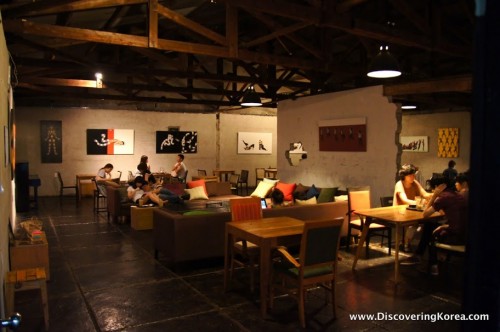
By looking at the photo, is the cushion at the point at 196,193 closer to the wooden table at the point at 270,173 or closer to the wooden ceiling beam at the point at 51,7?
the wooden ceiling beam at the point at 51,7

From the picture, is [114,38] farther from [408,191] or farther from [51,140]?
[51,140]

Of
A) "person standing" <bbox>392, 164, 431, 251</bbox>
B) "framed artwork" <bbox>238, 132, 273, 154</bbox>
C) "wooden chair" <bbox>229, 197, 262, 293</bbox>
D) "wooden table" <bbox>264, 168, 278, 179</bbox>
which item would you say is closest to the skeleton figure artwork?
"framed artwork" <bbox>238, 132, 273, 154</bbox>

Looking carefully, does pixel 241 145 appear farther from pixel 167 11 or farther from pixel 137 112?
pixel 167 11

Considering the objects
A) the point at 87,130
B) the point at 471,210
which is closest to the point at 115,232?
the point at 87,130

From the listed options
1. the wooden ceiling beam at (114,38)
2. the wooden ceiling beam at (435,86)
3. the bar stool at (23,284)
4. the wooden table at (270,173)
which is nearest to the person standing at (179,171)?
the wooden table at (270,173)

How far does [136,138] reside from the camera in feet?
46.3

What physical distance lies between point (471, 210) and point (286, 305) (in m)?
3.44

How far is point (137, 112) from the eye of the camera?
14109 millimetres

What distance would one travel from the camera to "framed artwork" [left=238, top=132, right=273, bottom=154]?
15.9 meters

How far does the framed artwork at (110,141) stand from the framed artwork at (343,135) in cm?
717

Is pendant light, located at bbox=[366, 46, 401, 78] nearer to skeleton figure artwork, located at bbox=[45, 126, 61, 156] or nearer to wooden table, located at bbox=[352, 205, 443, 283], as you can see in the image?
wooden table, located at bbox=[352, 205, 443, 283]

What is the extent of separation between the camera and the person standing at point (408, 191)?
624 centimetres

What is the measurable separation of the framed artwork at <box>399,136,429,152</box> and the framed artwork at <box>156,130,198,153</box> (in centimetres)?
752

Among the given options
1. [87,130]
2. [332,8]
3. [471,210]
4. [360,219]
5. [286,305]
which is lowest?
[286,305]
